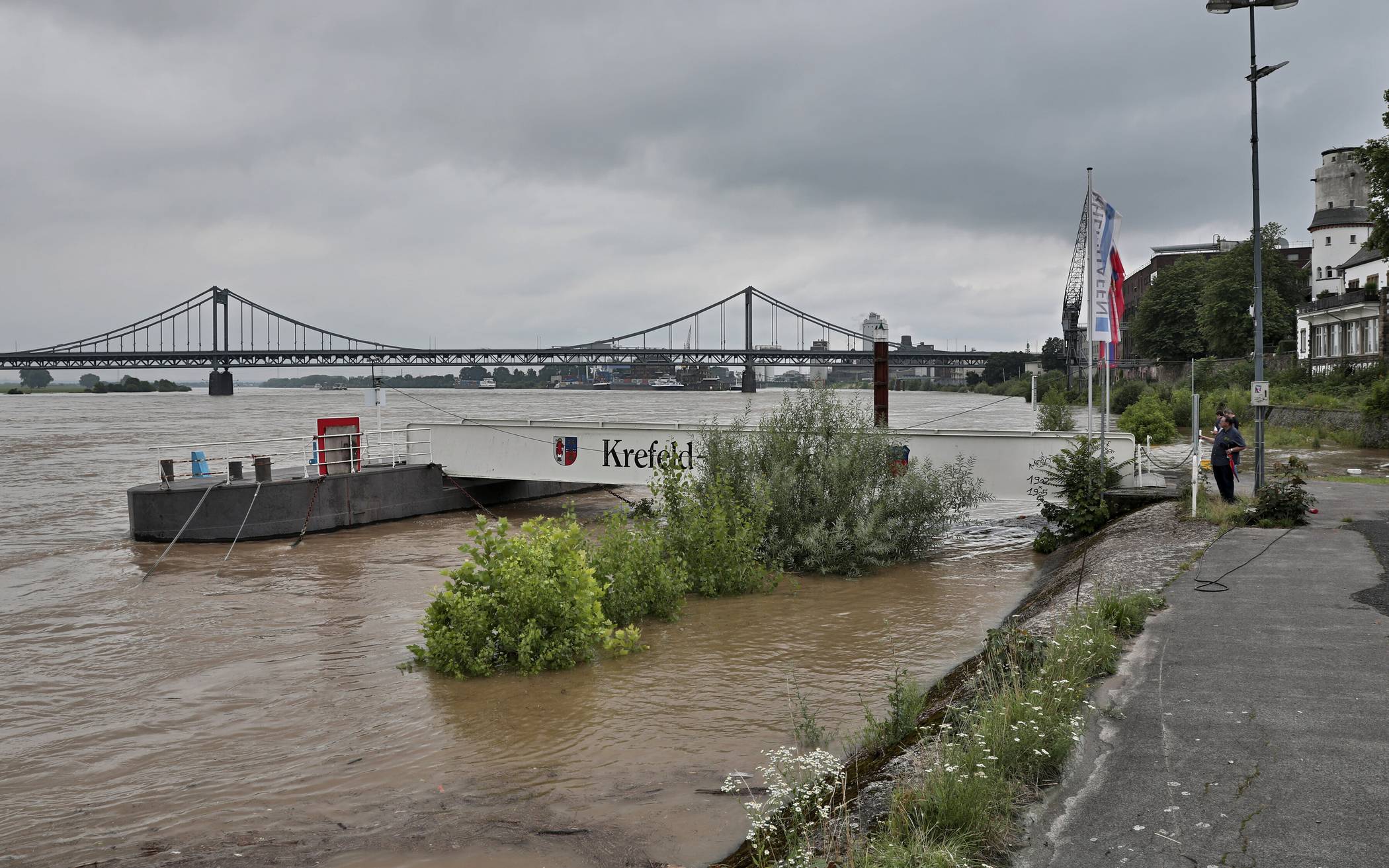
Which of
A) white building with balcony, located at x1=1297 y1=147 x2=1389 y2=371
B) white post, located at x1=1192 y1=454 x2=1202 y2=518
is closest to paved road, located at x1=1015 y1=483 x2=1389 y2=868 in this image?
white post, located at x1=1192 y1=454 x2=1202 y2=518

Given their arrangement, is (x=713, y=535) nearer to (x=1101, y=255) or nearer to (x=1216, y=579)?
(x=1216, y=579)

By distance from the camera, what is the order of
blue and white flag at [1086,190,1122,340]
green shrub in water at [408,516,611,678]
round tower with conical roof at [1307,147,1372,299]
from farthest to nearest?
1. round tower with conical roof at [1307,147,1372,299]
2. blue and white flag at [1086,190,1122,340]
3. green shrub in water at [408,516,611,678]

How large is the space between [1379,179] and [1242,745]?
4188 centimetres

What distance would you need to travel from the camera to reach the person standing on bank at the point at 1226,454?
52.3 feet

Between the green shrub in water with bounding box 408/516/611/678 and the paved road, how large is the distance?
19.5 feet

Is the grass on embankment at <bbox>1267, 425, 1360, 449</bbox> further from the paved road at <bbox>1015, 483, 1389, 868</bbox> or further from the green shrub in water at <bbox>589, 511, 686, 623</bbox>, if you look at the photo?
the green shrub in water at <bbox>589, 511, 686, 623</bbox>

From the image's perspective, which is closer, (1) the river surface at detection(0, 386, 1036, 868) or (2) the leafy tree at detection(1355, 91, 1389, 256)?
(1) the river surface at detection(0, 386, 1036, 868)

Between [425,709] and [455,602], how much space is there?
4.38 feet

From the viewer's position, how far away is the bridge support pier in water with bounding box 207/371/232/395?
118625 mm

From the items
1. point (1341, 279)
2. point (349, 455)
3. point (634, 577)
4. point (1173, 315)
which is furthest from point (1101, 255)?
point (1173, 315)

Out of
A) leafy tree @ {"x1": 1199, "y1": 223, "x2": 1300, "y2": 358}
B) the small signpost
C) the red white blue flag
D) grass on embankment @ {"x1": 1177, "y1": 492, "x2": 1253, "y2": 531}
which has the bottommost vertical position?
grass on embankment @ {"x1": 1177, "y1": 492, "x2": 1253, "y2": 531}

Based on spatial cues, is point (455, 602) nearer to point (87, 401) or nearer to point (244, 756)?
point (244, 756)

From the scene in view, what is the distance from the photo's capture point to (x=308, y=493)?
24172 millimetres

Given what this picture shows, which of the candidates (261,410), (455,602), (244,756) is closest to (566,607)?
(455,602)
